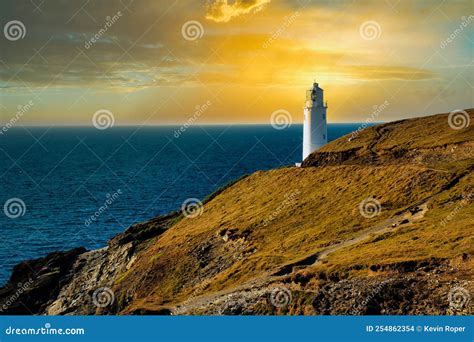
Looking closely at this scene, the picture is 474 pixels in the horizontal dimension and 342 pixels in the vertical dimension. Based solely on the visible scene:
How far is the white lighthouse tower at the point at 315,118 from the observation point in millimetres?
81875

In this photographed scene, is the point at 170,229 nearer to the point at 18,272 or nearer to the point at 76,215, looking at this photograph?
the point at 18,272

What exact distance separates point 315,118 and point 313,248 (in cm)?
4291

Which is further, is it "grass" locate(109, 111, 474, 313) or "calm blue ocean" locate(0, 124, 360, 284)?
"calm blue ocean" locate(0, 124, 360, 284)

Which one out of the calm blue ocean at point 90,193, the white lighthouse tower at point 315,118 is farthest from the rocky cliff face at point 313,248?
the calm blue ocean at point 90,193

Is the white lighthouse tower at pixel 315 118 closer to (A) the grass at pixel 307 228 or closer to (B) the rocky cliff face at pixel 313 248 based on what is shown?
(B) the rocky cliff face at pixel 313 248

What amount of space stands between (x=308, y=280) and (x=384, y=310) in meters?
6.45

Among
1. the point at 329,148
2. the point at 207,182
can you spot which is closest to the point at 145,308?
the point at 329,148

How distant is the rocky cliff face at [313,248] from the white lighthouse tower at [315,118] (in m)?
6.56

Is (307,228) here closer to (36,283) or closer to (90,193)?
(36,283)

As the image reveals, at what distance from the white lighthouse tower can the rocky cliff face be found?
6.56m

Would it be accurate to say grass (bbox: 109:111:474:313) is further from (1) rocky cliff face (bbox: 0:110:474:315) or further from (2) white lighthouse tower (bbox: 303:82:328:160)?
(2) white lighthouse tower (bbox: 303:82:328:160)

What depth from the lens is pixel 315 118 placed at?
82312mm

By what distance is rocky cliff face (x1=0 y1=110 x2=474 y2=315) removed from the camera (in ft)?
103

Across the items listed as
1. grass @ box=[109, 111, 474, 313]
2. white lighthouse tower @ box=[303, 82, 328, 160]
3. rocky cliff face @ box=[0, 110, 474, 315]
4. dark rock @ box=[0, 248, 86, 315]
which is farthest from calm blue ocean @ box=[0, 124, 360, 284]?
white lighthouse tower @ box=[303, 82, 328, 160]
